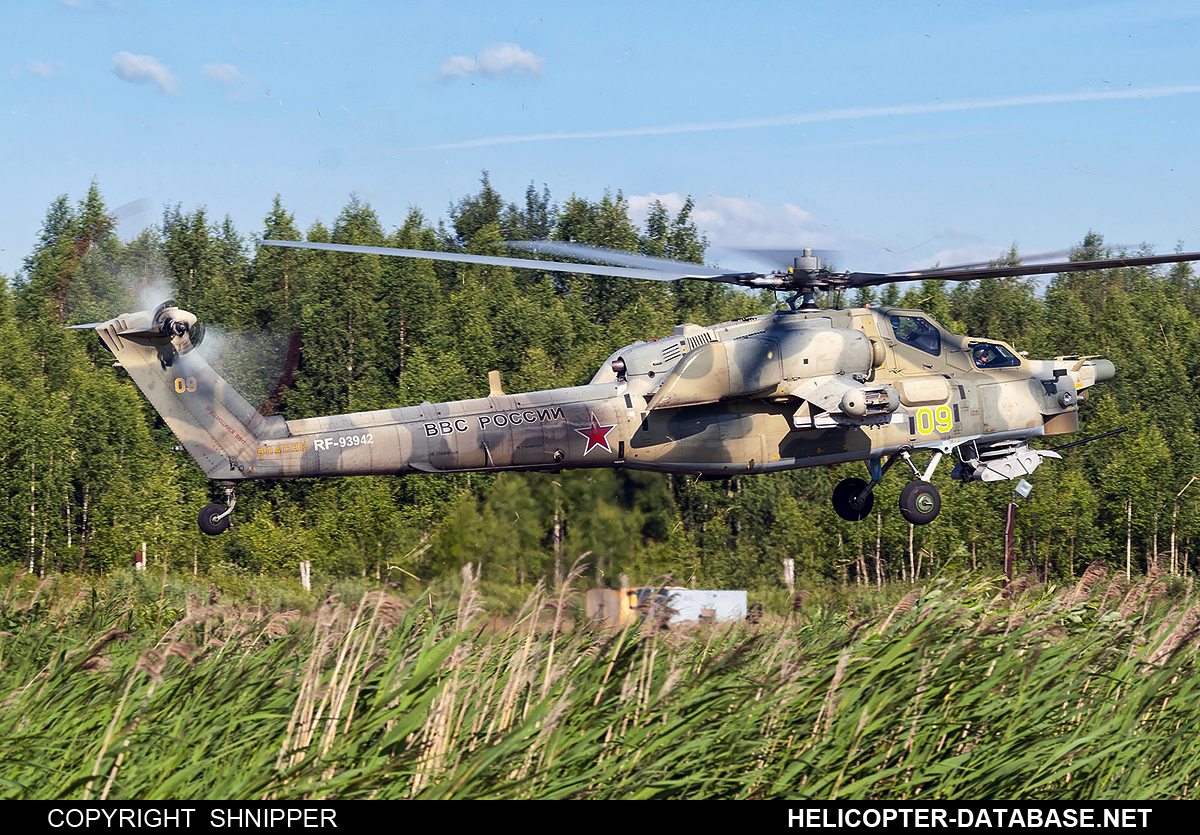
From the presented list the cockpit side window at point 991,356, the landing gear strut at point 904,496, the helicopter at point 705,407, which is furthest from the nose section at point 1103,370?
the landing gear strut at point 904,496

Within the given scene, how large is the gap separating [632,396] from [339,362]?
107ft

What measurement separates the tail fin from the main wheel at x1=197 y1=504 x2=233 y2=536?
1.57 ft

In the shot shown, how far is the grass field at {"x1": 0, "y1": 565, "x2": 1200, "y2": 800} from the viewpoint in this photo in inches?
290

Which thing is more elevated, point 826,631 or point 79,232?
point 79,232

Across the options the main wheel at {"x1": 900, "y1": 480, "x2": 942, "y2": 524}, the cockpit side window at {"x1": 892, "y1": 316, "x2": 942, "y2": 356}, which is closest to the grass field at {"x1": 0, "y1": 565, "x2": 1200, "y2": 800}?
the main wheel at {"x1": 900, "y1": 480, "x2": 942, "y2": 524}

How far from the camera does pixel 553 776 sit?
7688 millimetres

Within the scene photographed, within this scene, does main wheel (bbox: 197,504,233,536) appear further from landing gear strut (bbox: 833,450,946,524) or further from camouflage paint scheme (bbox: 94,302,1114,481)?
landing gear strut (bbox: 833,450,946,524)

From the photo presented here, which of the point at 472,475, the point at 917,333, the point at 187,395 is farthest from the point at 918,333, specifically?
the point at 472,475

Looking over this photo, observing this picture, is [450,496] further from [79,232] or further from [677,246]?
[677,246]

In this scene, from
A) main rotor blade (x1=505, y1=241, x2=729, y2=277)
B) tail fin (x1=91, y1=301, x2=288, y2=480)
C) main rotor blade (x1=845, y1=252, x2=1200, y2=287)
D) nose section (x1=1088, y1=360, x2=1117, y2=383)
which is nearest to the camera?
main rotor blade (x1=845, y1=252, x2=1200, y2=287)

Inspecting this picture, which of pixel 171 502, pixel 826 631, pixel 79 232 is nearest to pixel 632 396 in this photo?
pixel 826 631

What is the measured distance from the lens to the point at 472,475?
39000 mm

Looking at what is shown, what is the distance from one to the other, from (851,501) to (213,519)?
10.5m

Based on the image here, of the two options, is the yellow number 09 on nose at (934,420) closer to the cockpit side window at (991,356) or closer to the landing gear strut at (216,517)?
the cockpit side window at (991,356)
